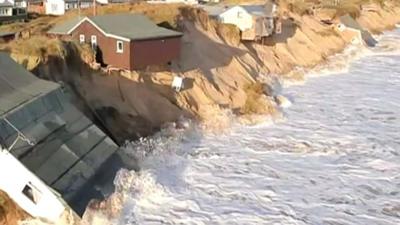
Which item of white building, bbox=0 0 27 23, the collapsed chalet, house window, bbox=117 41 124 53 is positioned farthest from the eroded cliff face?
white building, bbox=0 0 27 23

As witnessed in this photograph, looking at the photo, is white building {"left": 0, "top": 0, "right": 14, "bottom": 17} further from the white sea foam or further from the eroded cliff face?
the white sea foam

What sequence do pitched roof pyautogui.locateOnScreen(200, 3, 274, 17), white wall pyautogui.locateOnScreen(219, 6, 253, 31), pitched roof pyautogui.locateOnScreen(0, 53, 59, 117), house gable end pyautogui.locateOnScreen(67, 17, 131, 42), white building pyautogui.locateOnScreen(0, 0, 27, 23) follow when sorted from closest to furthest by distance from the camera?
pitched roof pyautogui.locateOnScreen(0, 53, 59, 117)
house gable end pyautogui.locateOnScreen(67, 17, 131, 42)
white wall pyautogui.locateOnScreen(219, 6, 253, 31)
pitched roof pyautogui.locateOnScreen(200, 3, 274, 17)
white building pyautogui.locateOnScreen(0, 0, 27, 23)

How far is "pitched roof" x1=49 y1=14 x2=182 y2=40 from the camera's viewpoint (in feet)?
84.2

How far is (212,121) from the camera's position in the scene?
26625 mm

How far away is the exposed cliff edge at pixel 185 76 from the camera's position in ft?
77.1

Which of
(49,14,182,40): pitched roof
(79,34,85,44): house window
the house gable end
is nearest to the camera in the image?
the house gable end

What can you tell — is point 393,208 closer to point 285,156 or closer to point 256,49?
point 285,156

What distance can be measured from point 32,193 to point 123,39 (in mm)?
10735

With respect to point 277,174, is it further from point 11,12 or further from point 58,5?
point 58,5

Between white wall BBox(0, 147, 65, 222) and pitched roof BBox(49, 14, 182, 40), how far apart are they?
34.6 feet

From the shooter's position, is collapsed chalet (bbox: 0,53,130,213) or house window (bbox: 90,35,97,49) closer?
collapsed chalet (bbox: 0,53,130,213)

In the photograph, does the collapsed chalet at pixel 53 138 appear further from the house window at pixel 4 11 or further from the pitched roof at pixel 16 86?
the house window at pixel 4 11

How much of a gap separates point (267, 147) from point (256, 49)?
56.7ft

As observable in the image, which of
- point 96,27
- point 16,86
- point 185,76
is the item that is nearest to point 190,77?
point 185,76
